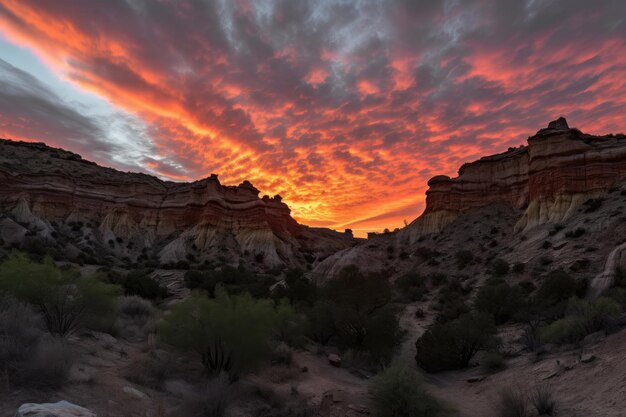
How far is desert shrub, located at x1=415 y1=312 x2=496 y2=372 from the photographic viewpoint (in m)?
15.9

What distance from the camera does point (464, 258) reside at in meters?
38.9

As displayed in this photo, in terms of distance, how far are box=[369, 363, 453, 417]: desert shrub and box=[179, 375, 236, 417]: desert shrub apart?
3822 millimetres

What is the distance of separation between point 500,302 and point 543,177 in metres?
23.7

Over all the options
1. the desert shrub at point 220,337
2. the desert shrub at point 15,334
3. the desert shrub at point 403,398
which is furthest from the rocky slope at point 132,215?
the desert shrub at point 403,398

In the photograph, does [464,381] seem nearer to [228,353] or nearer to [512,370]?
[512,370]

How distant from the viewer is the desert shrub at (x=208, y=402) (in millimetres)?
7895

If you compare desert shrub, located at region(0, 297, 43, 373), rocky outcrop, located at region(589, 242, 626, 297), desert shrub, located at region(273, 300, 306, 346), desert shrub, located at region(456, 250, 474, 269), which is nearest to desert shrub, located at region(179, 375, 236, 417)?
desert shrub, located at region(0, 297, 43, 373)

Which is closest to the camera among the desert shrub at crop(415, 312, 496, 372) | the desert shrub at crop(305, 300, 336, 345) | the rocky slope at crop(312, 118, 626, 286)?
the desert shrub at crop(415, 312, 496, 372)

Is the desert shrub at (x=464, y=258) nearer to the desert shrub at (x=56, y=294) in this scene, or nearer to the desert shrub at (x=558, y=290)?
the desert shrub at (x=558, y=290)

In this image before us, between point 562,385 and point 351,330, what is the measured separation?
31.8ft

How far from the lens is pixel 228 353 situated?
10.6 m

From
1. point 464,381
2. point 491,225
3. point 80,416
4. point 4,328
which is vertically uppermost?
point 491,225

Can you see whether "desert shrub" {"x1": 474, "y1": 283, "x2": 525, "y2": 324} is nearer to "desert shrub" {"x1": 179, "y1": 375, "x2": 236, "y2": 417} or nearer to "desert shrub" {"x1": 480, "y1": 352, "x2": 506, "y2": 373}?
"desert shrub" {"x1": 480, "y1": 352, "x2": 506, "y2": 373}

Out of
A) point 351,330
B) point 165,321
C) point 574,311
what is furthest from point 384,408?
point 574,311
